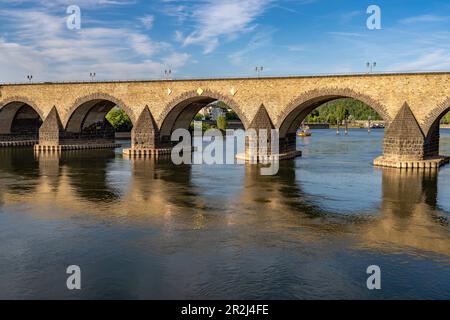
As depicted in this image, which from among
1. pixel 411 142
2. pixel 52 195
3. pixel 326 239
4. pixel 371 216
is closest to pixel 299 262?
pixel 326 239

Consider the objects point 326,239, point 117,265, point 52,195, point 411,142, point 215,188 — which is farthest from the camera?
point 411,142

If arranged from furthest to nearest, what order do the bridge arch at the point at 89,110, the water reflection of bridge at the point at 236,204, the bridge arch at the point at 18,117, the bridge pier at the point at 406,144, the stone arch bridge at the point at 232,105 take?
1. the bridge arch at the point at 18,117
2. the bridge arch at the point at 89,110
3. the stone arch bridge at the point at 232,105
4. the bridge pier at the point at 406,144
5. the water reflection of bridge at the point at 236,204

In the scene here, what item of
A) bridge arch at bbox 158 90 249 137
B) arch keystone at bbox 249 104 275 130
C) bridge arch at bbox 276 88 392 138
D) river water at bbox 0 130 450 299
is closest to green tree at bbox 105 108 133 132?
bridge arch at bbox 158 90 249 137

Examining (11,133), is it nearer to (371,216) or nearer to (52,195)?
(52,195)

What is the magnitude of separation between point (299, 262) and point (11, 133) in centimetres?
6355

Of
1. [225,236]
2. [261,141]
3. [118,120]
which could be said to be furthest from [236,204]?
[118,120]

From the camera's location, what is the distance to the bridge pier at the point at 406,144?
39969 millimetres

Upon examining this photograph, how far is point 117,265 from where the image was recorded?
1534 centimetres

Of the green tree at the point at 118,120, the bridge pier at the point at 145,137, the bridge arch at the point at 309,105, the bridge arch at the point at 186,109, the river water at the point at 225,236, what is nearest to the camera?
the river water at the point at 225,236

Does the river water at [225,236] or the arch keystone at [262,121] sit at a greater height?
the arch keystone at [262,121]

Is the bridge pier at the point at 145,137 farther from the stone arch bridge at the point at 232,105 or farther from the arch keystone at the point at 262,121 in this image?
the arch keystone at the point at 262,121

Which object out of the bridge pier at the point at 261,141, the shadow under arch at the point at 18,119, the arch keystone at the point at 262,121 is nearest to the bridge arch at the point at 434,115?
the bridge pier at the point at 261,141

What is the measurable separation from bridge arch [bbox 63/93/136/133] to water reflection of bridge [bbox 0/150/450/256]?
1656 cm

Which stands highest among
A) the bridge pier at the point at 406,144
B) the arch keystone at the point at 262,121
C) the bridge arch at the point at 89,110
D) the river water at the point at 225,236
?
the bridge arch at the point at 89,110
